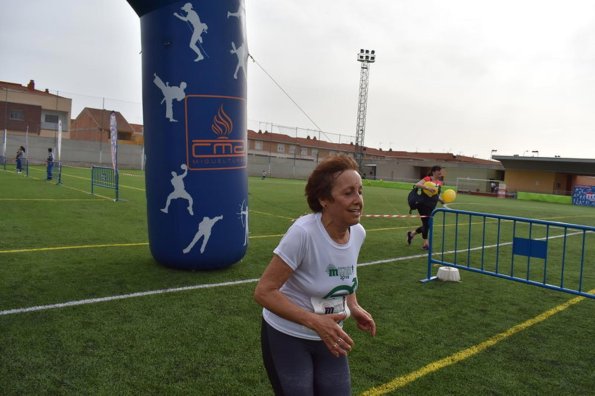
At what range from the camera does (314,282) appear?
7.54ft

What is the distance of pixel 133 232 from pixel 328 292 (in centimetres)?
912

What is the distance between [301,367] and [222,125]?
4.91 meters

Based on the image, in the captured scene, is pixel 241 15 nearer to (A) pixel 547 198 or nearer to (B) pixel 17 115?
(A) pixel 547 198

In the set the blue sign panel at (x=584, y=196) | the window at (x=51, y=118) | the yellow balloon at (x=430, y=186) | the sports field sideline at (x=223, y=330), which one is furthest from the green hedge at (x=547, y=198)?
the window at (x=51, y=118)

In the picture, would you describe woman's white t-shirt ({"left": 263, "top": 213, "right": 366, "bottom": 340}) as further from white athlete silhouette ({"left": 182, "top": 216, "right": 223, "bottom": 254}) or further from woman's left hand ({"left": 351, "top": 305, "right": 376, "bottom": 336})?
white athlete silhouette ({"left": 182, "top": 216, "right": 223, "bottom": 254})

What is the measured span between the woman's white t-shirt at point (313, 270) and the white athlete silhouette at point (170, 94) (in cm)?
468

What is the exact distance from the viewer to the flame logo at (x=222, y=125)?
6.64m

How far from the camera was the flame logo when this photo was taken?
262 inches

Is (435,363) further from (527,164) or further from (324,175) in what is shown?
(527,164)

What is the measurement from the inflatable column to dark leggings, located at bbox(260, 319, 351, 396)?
4.54m

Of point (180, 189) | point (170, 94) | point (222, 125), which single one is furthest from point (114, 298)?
point (170, 94)

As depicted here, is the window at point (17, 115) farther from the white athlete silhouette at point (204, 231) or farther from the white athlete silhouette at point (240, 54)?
the white athlete silhouette at point (204, 231)

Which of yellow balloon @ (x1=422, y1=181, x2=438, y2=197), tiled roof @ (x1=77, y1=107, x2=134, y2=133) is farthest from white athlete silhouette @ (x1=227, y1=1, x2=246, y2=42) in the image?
tiled roof @ (x1=77, y1=107, x2=134, y2=133)

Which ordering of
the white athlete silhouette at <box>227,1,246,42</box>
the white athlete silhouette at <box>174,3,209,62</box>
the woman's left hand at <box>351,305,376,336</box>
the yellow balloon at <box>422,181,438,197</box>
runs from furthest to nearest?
the yellow balloon at <box>422,181,438,197</box>, the white athlete silhouette at <box>227,1,246,42</box>, the white athlete silhouette at <box>174,3,209,62</box>, the woman's left hand at <box>351,305,376,336</box>
